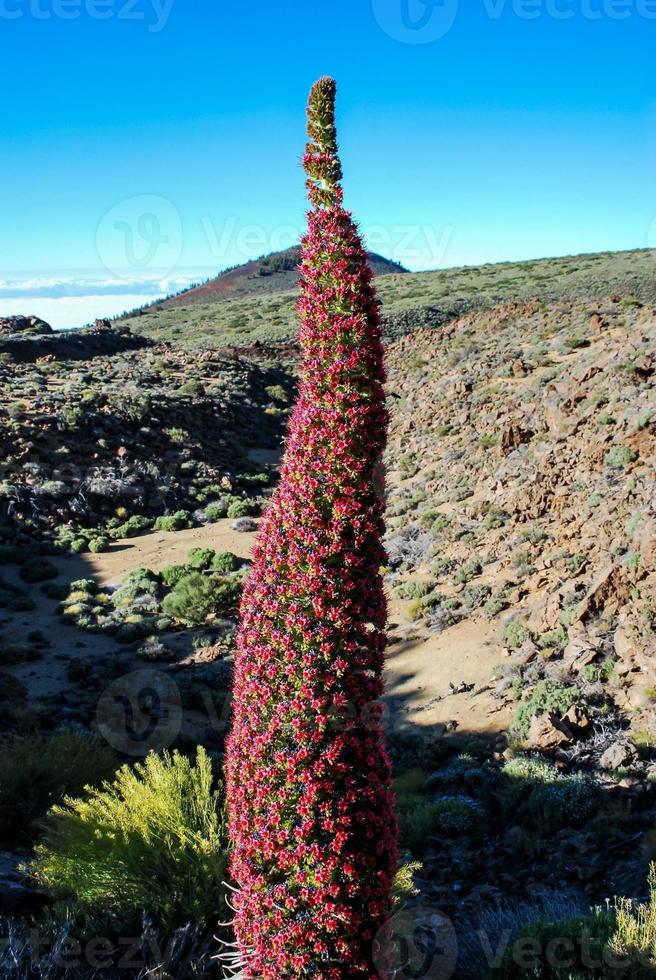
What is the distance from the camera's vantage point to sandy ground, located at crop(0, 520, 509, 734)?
9547 millimetres

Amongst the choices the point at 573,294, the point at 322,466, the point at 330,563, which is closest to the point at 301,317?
the point at 322,466

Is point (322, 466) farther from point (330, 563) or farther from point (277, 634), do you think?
point (277, 634)

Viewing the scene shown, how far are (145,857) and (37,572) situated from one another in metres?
13.3

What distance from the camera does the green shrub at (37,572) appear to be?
1675 cm

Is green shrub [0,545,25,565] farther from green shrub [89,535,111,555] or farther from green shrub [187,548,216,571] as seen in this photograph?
green shrub [187,548,216,571]

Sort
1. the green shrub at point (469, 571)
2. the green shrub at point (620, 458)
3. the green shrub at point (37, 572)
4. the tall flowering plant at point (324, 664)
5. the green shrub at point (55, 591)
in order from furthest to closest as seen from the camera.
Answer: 1. the green shrub at point (37, 572)
2. the green shrub at point (55, 591)
3. the green shrub at point (620, 458)
4. the green shrub at point (469, 571)
5. the tall flowering plant at point (324, 664)

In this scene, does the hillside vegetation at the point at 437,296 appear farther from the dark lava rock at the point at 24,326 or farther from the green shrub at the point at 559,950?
the green shrub at the point at 559,950

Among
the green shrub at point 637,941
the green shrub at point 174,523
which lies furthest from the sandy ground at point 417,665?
the green shrub at point 637,941

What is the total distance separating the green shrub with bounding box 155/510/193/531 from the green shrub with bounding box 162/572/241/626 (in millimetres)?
5748

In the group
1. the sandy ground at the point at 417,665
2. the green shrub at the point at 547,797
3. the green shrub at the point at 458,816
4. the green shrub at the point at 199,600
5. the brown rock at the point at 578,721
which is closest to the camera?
the green shrub at the point at 547,797

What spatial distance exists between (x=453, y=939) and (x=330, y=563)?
316 cm

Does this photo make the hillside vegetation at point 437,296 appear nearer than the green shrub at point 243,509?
No

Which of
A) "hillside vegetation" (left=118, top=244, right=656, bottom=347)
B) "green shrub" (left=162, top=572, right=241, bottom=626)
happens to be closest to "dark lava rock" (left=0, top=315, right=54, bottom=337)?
"hillside vegetation" (left=118, top=244, right=656, bottom=347)

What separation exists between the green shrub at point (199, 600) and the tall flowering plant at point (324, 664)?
411 inches
